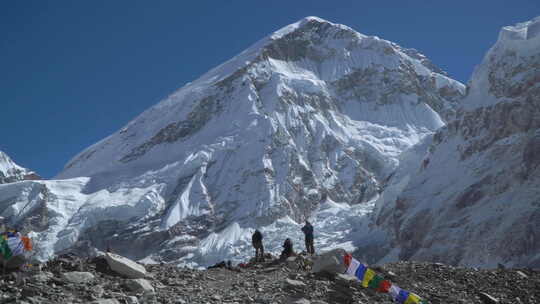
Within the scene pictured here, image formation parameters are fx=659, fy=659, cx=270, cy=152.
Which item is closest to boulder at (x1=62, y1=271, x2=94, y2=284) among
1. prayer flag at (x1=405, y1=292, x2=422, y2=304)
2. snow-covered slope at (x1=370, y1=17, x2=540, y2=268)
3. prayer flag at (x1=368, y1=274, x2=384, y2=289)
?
prayer flag at (x1=368, y1=274, x2=384, y2=289)

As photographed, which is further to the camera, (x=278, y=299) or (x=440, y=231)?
(x=440, y=231)

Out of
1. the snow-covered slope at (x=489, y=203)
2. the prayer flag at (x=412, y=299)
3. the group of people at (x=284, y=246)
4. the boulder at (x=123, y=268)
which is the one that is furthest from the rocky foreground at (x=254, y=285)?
the snow-covered slope at (x=489, y=203)

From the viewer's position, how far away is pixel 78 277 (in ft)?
66.0

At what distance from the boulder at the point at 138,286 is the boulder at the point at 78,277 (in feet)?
3.72

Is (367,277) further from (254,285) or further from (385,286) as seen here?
(254,285)

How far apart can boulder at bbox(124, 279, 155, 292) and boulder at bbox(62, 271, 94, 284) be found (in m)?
1.13

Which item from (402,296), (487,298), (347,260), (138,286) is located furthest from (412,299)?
(138,286)

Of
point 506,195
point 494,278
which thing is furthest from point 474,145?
point 494,278

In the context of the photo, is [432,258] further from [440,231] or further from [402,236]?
[402,236]

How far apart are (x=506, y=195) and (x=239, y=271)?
143 m

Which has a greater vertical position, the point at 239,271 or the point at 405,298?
the point at 239,271

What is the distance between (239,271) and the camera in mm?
28859

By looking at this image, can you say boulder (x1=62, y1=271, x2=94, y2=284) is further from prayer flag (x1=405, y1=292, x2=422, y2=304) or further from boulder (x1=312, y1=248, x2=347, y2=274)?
prayer flag (x1=405, y1=292, x2=422, y2=304)

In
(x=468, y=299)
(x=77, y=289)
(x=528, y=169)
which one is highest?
(x=528, y=169)
